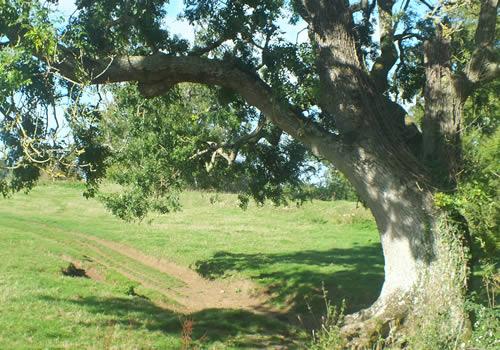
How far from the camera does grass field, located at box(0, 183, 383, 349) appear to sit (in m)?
14.2

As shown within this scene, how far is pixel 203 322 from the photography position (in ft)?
55.1

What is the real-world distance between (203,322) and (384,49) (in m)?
7.88

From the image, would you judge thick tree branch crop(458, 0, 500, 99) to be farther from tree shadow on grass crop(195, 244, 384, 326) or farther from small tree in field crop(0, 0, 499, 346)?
tree shadow on grass crop(195, 244, 384, 326)

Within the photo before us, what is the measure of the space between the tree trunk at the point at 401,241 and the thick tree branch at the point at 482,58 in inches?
83.9

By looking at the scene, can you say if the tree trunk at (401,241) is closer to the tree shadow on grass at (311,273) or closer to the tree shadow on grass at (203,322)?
the tree shadow on grass at (203,322)

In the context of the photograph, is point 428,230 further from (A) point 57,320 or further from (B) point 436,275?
(A) point 57,320

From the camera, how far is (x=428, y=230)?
40.0 feet

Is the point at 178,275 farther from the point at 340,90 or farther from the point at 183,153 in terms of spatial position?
the point at 340,90

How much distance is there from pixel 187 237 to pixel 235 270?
8367mm

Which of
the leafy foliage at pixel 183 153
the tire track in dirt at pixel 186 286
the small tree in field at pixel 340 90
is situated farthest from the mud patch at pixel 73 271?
the small tree in field at pixel 340 90

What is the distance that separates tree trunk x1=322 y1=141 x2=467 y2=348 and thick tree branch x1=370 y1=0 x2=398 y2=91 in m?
2.22

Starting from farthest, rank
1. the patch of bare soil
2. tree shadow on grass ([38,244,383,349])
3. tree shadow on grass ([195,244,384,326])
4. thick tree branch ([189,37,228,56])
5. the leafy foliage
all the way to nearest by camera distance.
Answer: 1. the patch of bare soil
2. tree shadow on grass ([195,244,384,326])
3. the leafy foliage
4. tree shadow on grass ([38,244,383,349])
5. thick tree branch ([189,37,228,56])

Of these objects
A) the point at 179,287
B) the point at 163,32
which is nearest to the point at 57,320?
the point at 163,32

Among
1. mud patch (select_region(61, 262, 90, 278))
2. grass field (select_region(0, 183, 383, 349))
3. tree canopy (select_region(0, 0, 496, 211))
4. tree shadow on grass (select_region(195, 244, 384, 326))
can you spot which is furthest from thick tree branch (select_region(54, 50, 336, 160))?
mud patch (select_region(61, 262, 90, 278))
